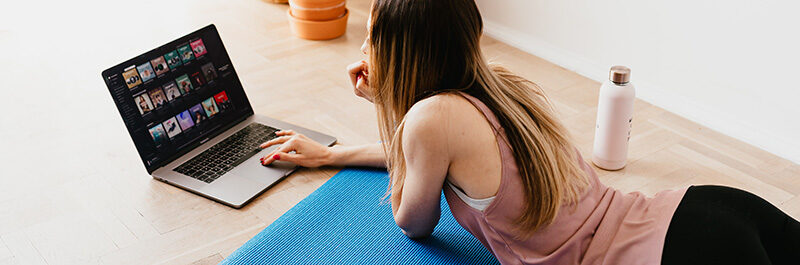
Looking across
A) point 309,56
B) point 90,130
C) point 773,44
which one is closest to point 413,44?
point 773,44

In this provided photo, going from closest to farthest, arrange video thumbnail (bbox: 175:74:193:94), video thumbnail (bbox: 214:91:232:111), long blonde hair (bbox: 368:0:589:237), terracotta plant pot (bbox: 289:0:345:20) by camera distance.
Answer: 1. long blonde hair (bbox: 368:0:589:237)
2. video thumbnail (bbox: 175:74:193:94)
3. video thumbnail (bbox: 214:91:232:111)
4. terracotta plant pot (bbox: 289:0:345:20)

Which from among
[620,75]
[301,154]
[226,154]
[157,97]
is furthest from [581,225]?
[157,97]

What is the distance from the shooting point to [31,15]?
338 cm

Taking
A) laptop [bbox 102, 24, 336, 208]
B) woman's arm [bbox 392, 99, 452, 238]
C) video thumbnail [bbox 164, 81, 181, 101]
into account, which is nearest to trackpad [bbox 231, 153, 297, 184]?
laptop [bbox 102, 24, 336, 208]

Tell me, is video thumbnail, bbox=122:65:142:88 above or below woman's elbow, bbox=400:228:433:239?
→ above

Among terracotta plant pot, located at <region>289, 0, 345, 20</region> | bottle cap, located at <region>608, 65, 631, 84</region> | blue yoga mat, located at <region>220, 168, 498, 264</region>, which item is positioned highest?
bottle cap, located at <region>608, 65, 631, 84</region>

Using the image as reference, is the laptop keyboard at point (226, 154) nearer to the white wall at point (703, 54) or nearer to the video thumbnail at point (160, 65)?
the video thumbnail at point (160, 65)

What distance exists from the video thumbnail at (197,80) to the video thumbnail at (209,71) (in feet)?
0.06

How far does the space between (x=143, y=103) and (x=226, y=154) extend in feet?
0.84

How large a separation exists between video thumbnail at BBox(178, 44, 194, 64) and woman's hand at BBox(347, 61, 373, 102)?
68 cm

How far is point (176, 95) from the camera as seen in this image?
1954 mm

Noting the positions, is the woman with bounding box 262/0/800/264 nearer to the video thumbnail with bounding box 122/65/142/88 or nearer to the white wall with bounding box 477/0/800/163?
the video thumbnail with bounding box 122/65/142/88

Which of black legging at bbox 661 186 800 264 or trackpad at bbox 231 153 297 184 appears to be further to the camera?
trackpad at bbox 231 153 297 184

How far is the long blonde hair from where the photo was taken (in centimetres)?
114
